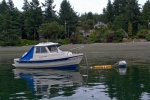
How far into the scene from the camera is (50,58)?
3391 cm

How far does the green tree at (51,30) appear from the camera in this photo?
90062 mm

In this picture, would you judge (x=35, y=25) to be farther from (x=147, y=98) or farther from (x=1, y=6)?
(x=147, y=98)

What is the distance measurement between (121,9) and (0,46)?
145 feet

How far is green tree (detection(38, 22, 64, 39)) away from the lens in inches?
3546

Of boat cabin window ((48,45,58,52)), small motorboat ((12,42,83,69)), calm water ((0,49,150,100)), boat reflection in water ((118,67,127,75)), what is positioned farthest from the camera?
boat cabin window ((48,45,58,52))

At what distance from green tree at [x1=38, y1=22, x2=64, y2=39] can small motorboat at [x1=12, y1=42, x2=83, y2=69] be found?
5518 cm

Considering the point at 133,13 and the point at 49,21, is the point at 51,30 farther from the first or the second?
the point at 133,13

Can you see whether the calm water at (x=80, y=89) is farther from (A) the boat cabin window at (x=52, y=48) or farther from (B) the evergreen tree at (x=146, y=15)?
(B) the evergreen tree at (x=146, y=15)

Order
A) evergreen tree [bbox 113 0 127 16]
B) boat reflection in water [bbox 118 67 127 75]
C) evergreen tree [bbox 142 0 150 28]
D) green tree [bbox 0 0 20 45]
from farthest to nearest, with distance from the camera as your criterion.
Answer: evergreen tree [bbox 113 0 127 16] < evergreen tree [bbox 142 0 150 28] < green tree [bbox 0 0 20 45] < boat reflection in water [bbox 118 67 127 75]

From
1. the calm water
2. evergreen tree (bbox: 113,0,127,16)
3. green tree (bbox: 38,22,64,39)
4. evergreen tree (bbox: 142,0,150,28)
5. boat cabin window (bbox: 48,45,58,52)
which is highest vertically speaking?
evergreen tree (bbox: 113,0,127,16)

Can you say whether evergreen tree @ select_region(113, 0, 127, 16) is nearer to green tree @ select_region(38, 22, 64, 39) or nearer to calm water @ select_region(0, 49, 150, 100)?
green tree @ select_region(38, 22, 64, 39)

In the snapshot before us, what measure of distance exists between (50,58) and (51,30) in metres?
57.6

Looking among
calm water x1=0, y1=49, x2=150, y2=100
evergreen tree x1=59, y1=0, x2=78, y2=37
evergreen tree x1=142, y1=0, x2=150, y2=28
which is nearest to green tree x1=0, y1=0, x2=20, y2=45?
evergreen tree x1=59, y1=0, x2=78, y2=37

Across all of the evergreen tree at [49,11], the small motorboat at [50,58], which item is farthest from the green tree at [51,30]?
the small motorboat at [50,58]
